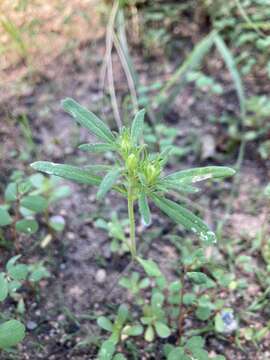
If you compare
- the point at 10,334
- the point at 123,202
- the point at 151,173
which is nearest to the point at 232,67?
the point at 123,202

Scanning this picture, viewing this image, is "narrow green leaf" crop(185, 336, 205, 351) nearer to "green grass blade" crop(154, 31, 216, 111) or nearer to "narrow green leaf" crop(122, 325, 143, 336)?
"narrow green leaf" crop(122, 325, 143, 336)

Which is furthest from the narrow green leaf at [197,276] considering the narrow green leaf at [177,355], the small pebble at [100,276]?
the small pebble at [100,276]

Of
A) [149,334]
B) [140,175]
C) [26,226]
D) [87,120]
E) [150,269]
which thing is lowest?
[149,334]

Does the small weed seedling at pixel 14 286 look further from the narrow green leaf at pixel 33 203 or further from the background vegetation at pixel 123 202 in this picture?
the narrow green leaf at pixel 33 203

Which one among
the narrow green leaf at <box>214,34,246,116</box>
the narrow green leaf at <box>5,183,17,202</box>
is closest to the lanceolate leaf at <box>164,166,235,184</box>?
the narrow green leaf at <box>5,183,17,202</box>

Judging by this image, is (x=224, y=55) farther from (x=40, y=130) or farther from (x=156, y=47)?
(x=40, y=130)

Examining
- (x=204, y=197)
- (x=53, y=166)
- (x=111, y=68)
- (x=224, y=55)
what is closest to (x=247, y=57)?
(x=224, y=55)

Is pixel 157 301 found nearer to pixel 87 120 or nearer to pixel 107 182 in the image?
pixel 107 182
